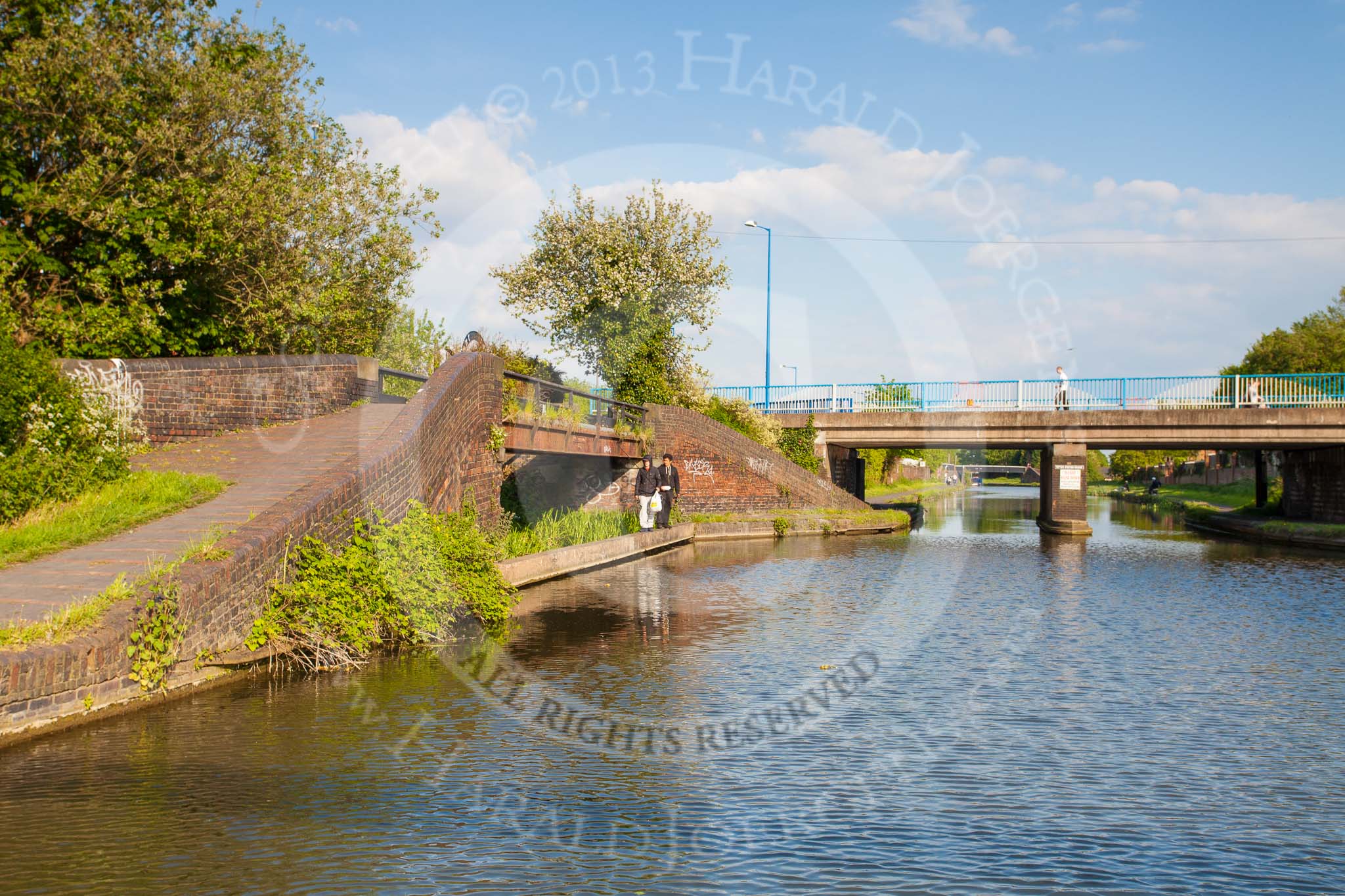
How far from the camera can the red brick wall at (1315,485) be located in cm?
3450

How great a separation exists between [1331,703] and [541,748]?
21.8ft

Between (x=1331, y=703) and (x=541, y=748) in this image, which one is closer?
(x=541, y=748)

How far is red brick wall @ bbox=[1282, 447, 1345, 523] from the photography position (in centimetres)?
3450

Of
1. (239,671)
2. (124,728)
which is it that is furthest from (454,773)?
(239,671)

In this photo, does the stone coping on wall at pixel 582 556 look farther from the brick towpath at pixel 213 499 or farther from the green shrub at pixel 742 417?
the green shrub at pixel 742 417

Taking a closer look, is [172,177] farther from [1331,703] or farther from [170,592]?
[1331,703]

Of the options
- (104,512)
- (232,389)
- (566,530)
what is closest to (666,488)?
(566,530)

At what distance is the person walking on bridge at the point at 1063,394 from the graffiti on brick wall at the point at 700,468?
12449 mm

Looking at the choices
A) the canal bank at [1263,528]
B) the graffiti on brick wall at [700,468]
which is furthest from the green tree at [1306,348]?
the graffiti on brick wall at [700,468]

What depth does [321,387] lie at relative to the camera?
19438 millimetres

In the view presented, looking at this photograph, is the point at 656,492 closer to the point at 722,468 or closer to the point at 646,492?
the point at 646,492

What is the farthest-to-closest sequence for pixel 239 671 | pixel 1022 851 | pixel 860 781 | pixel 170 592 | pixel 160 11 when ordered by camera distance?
pixel 160 11, pixel 239 671, pixel 170 592, pixel 860 781, pixel 1022 851

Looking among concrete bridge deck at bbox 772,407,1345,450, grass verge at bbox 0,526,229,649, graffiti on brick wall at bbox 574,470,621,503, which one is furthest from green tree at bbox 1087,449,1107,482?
grass verge at bbox 0,526,229,649

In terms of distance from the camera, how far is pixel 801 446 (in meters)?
38.2
